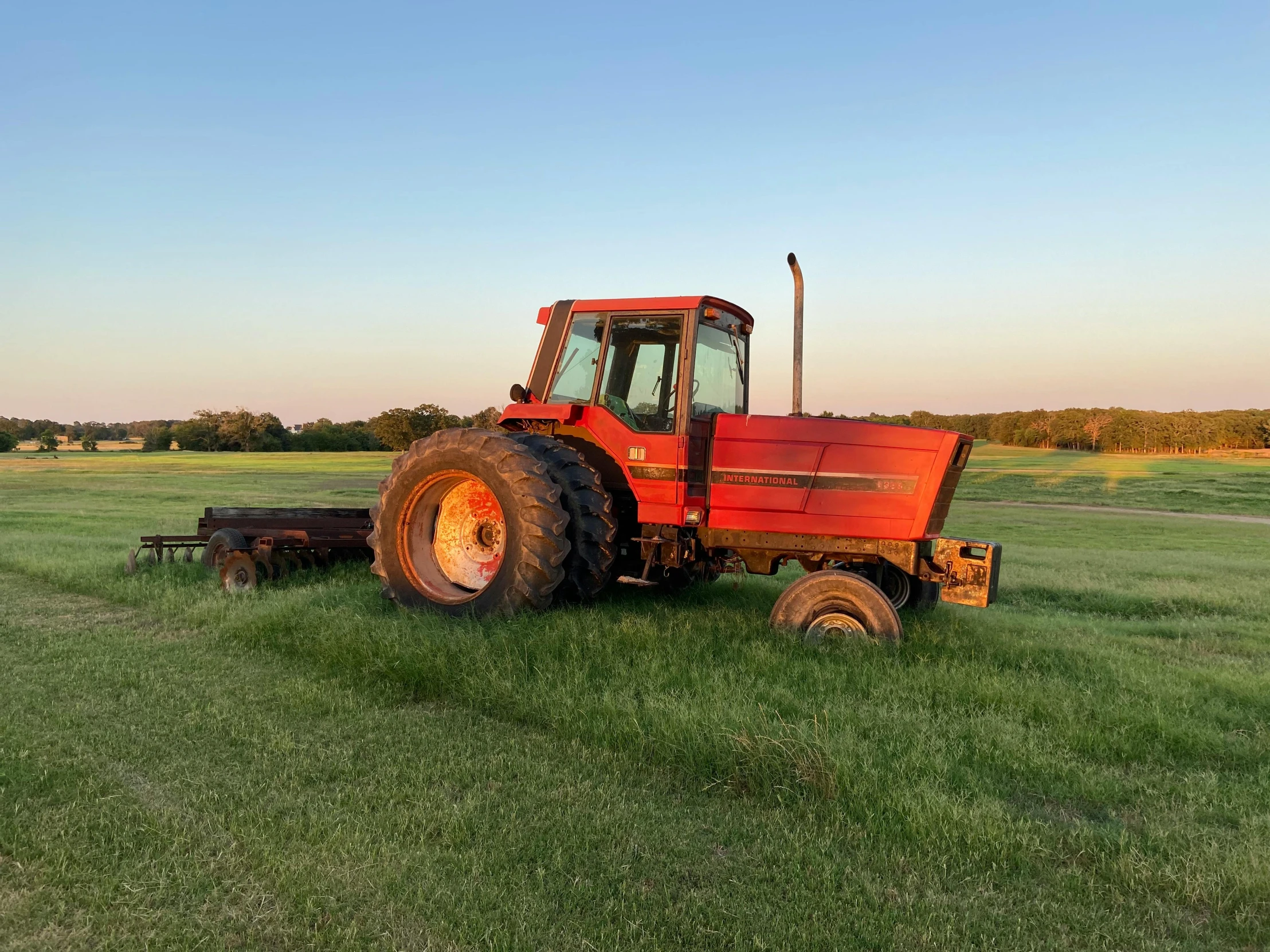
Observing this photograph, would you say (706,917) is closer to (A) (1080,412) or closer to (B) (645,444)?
(B) (645,444)

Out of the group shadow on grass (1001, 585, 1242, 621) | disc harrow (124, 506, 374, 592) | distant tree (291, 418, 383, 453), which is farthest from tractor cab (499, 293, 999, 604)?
distant tree (291, 418, 383, 453)

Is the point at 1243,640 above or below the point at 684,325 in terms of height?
below

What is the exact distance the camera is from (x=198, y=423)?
222 feet

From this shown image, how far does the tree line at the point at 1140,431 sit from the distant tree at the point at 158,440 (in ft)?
238

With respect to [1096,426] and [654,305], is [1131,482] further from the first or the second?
[1096,426]

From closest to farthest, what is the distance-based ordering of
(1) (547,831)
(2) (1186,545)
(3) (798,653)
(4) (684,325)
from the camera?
1. (1) (547,831)
2. (3) (798,653)
3. (4) (684,325)
4. (2) (1186,545)

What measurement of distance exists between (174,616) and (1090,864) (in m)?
7.43

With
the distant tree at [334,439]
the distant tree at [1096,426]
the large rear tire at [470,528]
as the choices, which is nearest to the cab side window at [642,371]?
the large rear tire at [470,528]

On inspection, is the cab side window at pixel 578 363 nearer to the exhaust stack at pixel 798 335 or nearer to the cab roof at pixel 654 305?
the cab roof at pixel 654 305

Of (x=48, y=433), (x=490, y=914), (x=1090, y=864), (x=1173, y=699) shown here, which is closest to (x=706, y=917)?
(x=490, y=914)

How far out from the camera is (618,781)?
396cm

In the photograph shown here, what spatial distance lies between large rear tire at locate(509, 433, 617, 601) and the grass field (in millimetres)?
345

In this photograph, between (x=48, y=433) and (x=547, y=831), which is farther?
(x=48, y=433)

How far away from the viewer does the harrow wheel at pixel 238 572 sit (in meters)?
8.32
